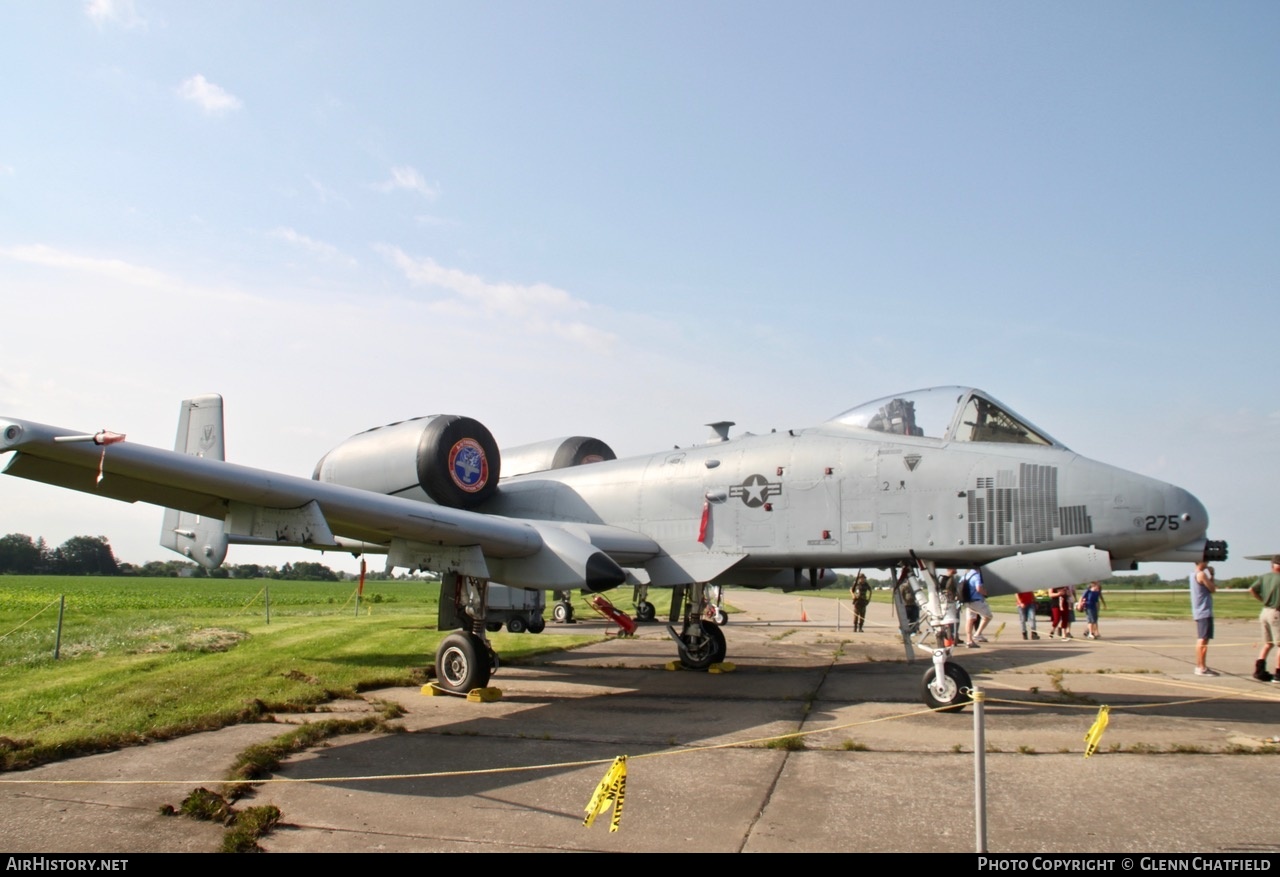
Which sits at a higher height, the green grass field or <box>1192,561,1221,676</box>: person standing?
<box>1192,561,1221,676</box>: person standing

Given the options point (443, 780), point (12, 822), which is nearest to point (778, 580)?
point (443, 780)

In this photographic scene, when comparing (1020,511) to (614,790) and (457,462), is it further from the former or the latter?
(457,462)

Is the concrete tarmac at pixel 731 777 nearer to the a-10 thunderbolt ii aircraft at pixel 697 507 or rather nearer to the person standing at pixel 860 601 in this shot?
the a-10 thunderbolt ii aircraft at pixel 697 507

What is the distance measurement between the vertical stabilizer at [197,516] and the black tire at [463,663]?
9.50ft

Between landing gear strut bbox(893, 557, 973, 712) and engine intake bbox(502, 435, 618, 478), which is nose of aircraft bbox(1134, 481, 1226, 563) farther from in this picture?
engine intake bbox(502, 435, 618, 478)

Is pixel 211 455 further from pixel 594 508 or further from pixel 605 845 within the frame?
pixel 605 845

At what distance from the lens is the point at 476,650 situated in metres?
9.96

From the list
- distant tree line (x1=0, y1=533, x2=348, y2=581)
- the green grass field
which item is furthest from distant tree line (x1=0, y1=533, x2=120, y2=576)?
the green grass field

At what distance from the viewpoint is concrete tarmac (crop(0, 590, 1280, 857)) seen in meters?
4.76

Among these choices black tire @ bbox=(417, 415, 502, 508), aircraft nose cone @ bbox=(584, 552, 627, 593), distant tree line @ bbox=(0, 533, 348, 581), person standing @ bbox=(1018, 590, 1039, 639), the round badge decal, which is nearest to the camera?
aircraft nose cone @ bbox=(584, 552, 627, 593)

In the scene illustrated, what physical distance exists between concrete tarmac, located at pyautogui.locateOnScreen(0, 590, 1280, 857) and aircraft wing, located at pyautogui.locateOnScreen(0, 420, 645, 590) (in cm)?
164

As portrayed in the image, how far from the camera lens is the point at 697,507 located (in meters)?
11.1

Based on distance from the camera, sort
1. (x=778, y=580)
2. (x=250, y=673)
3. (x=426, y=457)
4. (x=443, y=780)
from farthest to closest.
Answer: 1. (x=778, y=580)
2. (x=426, y=457)
3. (x=250, y=673)
4. (x=443, y=780)

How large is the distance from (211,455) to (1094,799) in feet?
32.8
